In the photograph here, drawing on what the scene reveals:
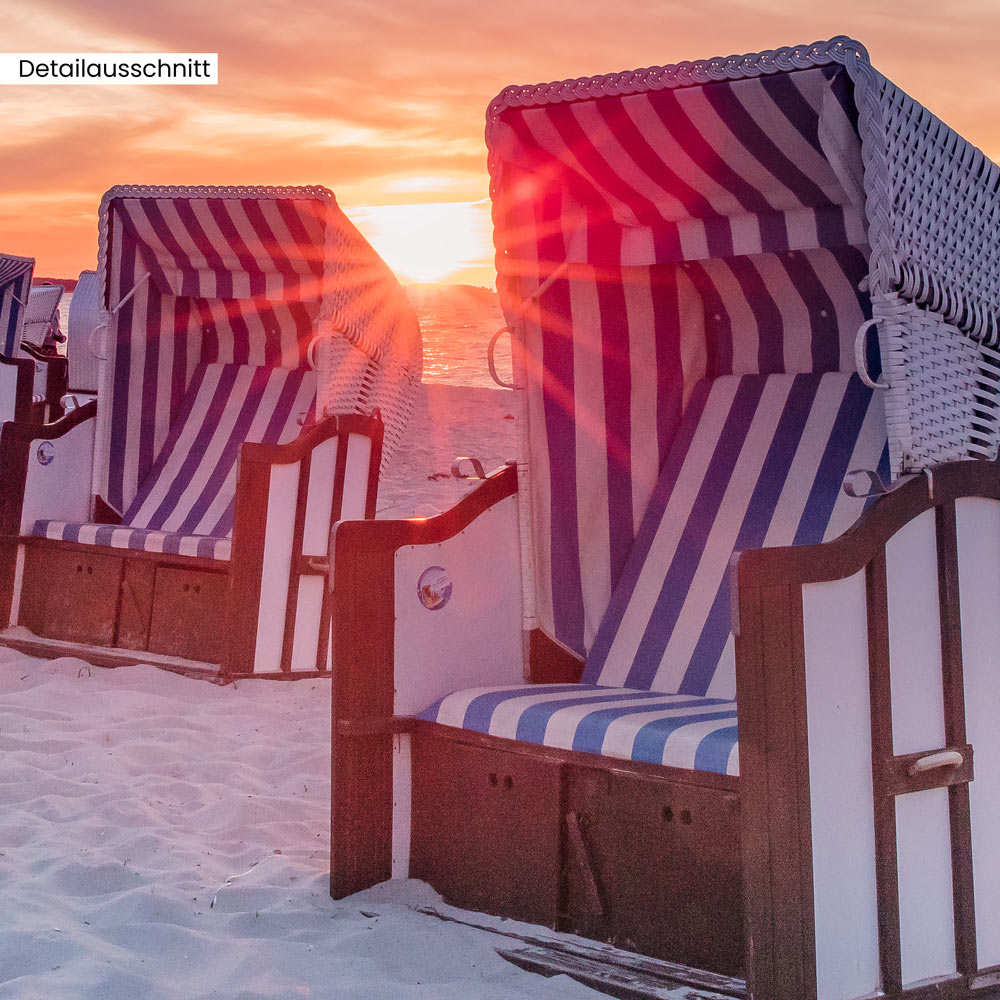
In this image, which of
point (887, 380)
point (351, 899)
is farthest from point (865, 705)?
point (351, 899)

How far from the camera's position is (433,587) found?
2939 mm

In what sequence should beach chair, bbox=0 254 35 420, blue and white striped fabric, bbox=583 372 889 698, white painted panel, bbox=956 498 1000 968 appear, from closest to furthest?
white painted panel, bbox=956 498 1000 968 → blue and white striped fabric, bbox=583 372 889 698 → beach chair, bbox=0 254 35 420

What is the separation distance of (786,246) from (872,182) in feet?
2.55

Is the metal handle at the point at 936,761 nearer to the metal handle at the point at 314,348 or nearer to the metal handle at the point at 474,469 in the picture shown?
the metal handle at the point at 474,469

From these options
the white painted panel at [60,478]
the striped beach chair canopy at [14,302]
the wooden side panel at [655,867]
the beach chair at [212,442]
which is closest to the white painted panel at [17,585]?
the beach chair at [212,442]

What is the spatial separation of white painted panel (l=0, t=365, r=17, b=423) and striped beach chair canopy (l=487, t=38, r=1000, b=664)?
19.9 feet

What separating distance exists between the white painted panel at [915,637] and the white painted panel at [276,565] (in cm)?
308

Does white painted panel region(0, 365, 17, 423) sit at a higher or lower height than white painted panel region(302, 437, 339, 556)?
higher

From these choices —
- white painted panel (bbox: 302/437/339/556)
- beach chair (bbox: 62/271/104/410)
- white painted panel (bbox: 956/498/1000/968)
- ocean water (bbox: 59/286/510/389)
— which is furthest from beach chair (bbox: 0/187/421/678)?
ocean water (bbox: 59/286/510/389)

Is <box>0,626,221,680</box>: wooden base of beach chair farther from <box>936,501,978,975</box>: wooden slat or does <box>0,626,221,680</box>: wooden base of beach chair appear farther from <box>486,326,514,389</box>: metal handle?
<box>936,501,978,975</box>: wooden slat

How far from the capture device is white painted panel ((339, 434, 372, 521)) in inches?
210

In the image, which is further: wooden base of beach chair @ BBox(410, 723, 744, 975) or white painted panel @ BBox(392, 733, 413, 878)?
white painted panel @ BBox(392, 733, 413, 878)

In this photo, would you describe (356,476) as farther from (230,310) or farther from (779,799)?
(779,799)

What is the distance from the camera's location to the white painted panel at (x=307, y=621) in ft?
17.0
